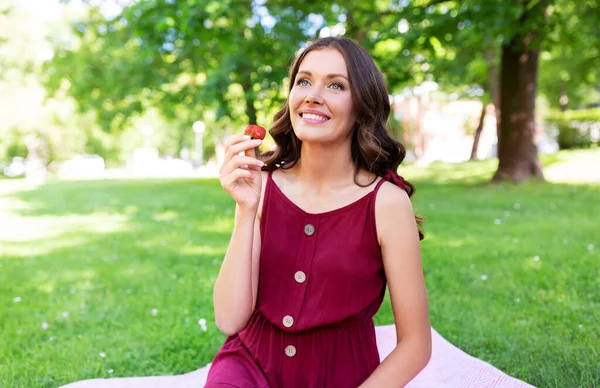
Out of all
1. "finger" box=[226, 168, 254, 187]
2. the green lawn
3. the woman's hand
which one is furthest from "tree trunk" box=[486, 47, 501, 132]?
"finger" box=[226, 168, 254, 187]

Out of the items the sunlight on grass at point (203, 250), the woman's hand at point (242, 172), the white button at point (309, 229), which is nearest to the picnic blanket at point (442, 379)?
the white button at point (309, 229)

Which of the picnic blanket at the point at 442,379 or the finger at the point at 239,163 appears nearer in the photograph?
the finger at the point at 239,163

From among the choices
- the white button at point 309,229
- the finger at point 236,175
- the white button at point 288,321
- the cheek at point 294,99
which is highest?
the cheek at point 294,99

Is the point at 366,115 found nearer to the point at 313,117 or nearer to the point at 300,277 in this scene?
the point at 313,117

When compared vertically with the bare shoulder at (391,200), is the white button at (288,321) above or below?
below

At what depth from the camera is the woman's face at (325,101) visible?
7.57 feet

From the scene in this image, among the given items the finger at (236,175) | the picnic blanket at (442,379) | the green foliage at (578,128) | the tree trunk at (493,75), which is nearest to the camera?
the finger at (236,175)

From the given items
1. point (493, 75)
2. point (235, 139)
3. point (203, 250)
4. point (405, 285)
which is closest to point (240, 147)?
point (235, 139)

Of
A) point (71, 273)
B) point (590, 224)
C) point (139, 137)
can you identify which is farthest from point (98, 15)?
point (139, 137)

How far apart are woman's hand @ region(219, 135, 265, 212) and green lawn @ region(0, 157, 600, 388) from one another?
2.23 meters

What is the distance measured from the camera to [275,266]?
2.38 m

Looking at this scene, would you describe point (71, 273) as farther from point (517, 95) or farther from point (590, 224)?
point (517, 95)

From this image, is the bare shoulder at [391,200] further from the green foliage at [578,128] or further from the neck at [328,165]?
the green foliage at [578,128]

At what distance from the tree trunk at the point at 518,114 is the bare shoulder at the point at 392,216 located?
39.9 ft
